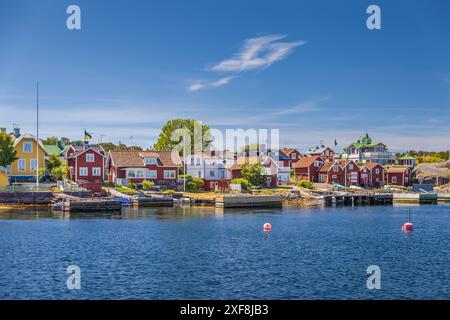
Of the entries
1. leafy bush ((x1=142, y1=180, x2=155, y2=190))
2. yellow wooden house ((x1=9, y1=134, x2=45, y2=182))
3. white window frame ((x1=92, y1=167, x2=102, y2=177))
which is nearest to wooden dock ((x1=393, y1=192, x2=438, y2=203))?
leafy bush ((x1=142, y1=180, x2=155, y2=190))

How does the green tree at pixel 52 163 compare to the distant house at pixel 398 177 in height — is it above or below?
above

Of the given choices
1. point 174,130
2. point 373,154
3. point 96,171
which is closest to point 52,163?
point 96,171

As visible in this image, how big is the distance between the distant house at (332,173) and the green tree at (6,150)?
A: 74715 mm

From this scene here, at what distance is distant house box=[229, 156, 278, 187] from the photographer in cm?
11704

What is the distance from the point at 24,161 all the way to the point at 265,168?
5317cm

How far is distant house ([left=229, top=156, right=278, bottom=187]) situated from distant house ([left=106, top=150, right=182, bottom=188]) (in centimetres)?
1437

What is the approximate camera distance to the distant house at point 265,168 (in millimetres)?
117044

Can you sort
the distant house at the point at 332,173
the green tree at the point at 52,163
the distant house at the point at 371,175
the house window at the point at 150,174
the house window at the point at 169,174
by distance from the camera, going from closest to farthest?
the house window at the point at 150,174
the house window at the point at 169,174
the green tree at the point at 52,163
the distant house at the point at 332,173
the distant house at the point at 371,175

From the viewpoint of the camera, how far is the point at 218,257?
44.2 metres

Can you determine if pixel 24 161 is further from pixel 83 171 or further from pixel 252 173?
pixel 252 173

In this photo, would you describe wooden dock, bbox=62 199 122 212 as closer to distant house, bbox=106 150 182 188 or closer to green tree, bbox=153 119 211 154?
distant house, bbox=106 150 182 188

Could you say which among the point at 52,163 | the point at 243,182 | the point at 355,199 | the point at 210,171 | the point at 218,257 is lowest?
the point at 218,257

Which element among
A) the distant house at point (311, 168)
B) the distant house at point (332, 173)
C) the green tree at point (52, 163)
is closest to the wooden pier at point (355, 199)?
the distant house at point (332, 173)

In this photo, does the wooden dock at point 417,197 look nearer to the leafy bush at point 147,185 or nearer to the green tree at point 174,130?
the green tree at point 174,130
